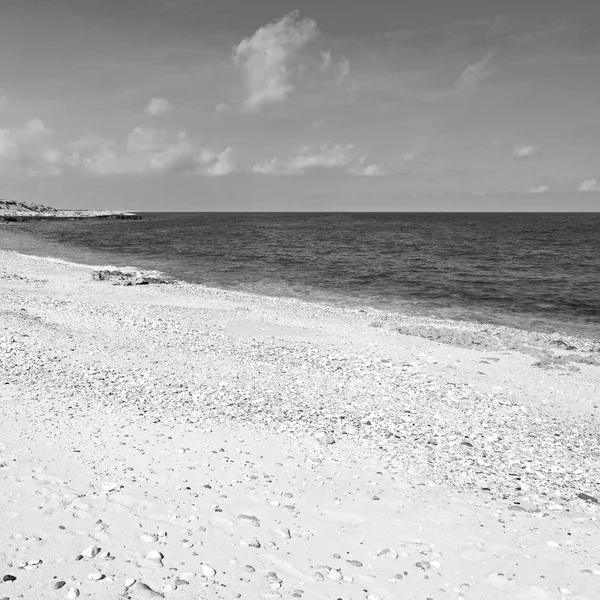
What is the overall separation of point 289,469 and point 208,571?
2.96 meters

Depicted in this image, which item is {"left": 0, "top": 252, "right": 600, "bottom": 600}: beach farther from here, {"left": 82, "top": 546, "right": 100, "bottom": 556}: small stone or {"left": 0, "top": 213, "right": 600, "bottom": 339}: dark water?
{"left": 0, "top": 213, "right": 600, "bottom": 339}: dark water

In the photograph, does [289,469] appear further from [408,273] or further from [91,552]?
[408,273]

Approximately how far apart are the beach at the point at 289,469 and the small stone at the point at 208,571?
2cm

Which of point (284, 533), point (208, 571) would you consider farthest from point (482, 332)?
point (208, 571)

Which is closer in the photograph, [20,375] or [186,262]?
[20,375]

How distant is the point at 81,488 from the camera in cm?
771

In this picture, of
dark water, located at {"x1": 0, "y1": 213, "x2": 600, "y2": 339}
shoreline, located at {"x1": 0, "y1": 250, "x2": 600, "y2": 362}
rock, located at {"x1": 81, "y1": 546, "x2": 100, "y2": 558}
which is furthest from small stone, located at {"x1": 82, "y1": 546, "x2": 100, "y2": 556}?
dark water, located at {"x1": 0, "y1": 213, "x2": 600, "y2": 339}

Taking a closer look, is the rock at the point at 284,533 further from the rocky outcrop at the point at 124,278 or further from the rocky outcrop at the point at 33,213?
the rocky outcrop at the point at 33,213

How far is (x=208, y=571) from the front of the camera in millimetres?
6008

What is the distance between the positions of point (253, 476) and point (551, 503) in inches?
195

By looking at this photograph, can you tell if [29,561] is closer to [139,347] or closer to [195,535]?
[195,535]

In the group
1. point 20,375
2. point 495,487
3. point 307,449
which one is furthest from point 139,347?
point 495,487

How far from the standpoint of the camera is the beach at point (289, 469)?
611 cm

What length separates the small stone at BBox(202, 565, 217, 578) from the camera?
19.6 ft
